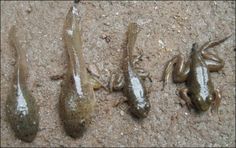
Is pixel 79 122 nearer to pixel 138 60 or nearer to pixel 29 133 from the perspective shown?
pixel 29 133

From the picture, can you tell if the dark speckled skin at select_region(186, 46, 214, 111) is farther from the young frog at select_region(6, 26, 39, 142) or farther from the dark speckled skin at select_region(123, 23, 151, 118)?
the young frog at select_region(6, 26, 39, 142)

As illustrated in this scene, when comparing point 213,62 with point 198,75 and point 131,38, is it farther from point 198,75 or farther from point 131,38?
point 131,38

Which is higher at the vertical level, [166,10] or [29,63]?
[166,10]

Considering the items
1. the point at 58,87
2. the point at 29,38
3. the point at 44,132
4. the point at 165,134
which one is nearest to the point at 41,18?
the point at 29,38

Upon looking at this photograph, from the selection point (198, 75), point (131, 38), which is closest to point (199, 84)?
point (198, 75)

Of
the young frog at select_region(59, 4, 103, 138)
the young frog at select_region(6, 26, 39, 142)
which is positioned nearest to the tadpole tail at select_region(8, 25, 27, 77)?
the young frog at select_region(6, 26, 39, 142)

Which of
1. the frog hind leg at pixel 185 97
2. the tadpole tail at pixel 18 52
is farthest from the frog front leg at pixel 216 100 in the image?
the tadpole tail at pixel 18 52
